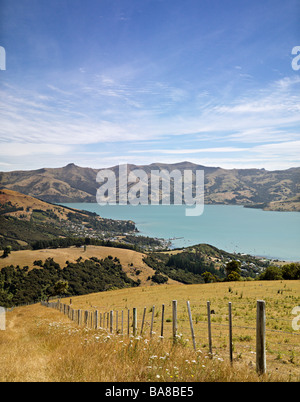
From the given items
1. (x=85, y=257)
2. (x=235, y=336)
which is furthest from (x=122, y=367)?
(x=85, y=257)

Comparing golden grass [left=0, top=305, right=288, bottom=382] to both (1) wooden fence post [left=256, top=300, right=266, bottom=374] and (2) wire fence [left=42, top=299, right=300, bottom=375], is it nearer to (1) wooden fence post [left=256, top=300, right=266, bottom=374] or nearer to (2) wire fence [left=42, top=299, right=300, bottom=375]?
(1) wooden fence post [left=256, top=300, right=266, bottom=374]

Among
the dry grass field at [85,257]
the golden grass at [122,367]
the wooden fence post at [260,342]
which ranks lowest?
the dry grass field at [85,257]

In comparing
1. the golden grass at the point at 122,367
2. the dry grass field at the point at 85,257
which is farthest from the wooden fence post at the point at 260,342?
the dry grass field at the point at 85,257

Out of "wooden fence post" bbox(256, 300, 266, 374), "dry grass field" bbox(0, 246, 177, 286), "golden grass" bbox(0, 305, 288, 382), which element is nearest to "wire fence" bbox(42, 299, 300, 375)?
"wooden fence post" bbox(256, 300, 266, 374)

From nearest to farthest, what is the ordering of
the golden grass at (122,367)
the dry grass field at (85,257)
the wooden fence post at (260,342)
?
the golden grass at (122,367) → the wooden fence post at (260,342) → the dry grass field at (85,257)

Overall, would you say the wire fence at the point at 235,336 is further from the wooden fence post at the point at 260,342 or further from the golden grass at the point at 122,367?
the golden grass at the point at 122,367

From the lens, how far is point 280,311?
625 inches

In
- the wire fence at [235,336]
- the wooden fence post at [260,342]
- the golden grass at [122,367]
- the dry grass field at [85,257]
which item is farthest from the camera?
the dry grass field at [85,257]

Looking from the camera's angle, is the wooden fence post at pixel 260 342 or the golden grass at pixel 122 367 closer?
the golden grass at pixel 122 367

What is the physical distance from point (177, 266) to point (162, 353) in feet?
516

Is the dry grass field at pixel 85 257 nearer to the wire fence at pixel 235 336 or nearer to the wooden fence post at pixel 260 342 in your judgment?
the wire fence at pixel 235 336

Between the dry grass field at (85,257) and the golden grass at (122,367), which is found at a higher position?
the golden grass at (122,367)
